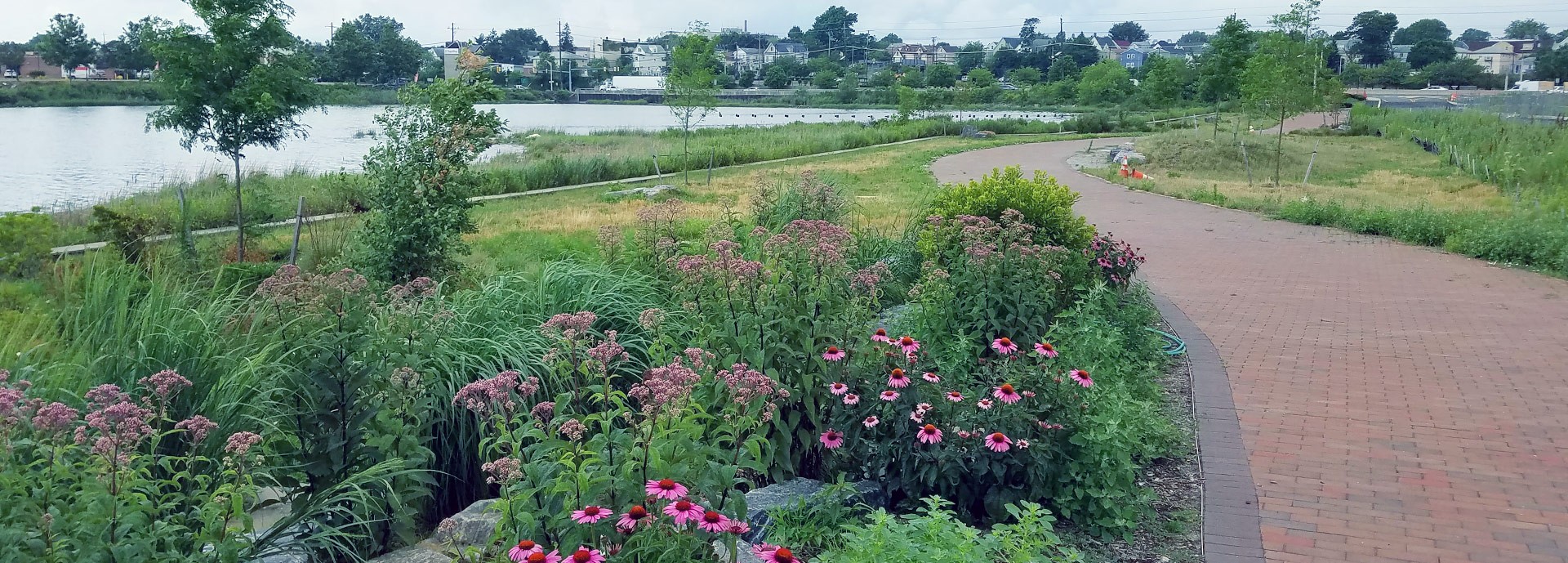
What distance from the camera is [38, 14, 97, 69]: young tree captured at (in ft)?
172

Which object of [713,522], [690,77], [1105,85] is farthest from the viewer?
[1105,85]

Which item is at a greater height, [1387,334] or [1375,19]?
[1375,19]

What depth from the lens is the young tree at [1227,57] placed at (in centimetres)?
3553

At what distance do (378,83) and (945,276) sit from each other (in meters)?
62.8

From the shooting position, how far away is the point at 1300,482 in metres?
5.71

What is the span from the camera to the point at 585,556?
320 cm

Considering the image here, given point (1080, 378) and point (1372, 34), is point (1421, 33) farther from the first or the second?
point (1080, 378)

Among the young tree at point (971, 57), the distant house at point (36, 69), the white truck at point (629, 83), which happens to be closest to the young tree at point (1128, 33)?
the young tree at point (971, 57)

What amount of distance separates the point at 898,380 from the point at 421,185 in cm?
514

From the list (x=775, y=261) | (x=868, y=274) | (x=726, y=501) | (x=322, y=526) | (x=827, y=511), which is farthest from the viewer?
(x=775, y=261)

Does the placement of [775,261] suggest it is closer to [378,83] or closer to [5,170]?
[5,170]

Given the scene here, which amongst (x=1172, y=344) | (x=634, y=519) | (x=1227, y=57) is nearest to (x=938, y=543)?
(x=634, y=519)

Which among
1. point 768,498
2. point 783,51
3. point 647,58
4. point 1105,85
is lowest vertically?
point 768,498

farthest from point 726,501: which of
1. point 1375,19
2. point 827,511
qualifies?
point 1375,19
